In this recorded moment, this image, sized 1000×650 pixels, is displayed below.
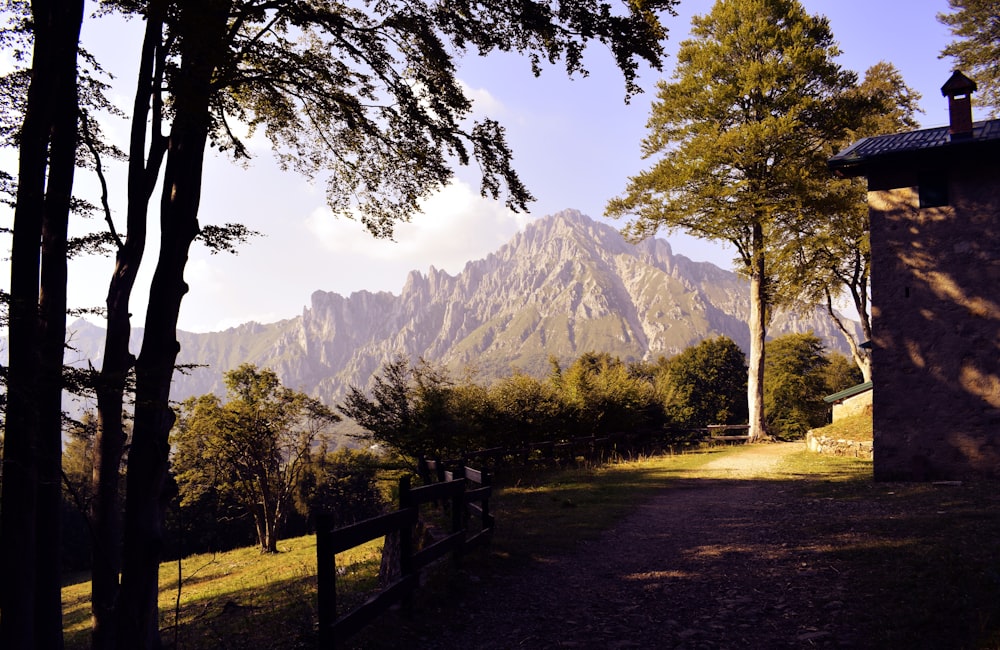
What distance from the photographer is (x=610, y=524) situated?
10.3m

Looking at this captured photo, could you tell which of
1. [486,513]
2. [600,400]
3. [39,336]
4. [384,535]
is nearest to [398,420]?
[486,513]

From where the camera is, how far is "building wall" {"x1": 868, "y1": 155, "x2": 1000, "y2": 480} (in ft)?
42.0

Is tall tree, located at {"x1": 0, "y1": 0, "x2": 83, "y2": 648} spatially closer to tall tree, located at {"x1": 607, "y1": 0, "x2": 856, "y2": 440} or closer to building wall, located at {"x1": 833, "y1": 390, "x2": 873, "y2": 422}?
tall tree, located at {"x1": 607, "y1": 0, "x2": 856, "y2": 440}

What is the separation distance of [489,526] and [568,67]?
6.13 m

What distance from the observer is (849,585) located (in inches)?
235

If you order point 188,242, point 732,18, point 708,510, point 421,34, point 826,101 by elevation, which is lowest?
point 708,510

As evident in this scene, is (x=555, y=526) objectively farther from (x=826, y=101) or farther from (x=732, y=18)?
(x=732, y=18)

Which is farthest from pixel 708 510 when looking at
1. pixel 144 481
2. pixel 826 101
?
pixel 826 101

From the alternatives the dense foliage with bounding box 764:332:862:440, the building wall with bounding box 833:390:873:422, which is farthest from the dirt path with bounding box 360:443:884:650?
the dense foliage with bounding box 764:332:862:440

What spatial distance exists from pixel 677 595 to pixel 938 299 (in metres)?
10.8

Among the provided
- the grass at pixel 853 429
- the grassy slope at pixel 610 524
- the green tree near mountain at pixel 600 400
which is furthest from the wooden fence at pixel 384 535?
the grass at pixel 853 429

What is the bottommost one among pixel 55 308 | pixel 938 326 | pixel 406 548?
pixel 406 548

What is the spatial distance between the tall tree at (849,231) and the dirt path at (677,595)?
1601 cm

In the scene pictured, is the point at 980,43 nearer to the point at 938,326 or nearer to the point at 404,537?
the point at 938,326
